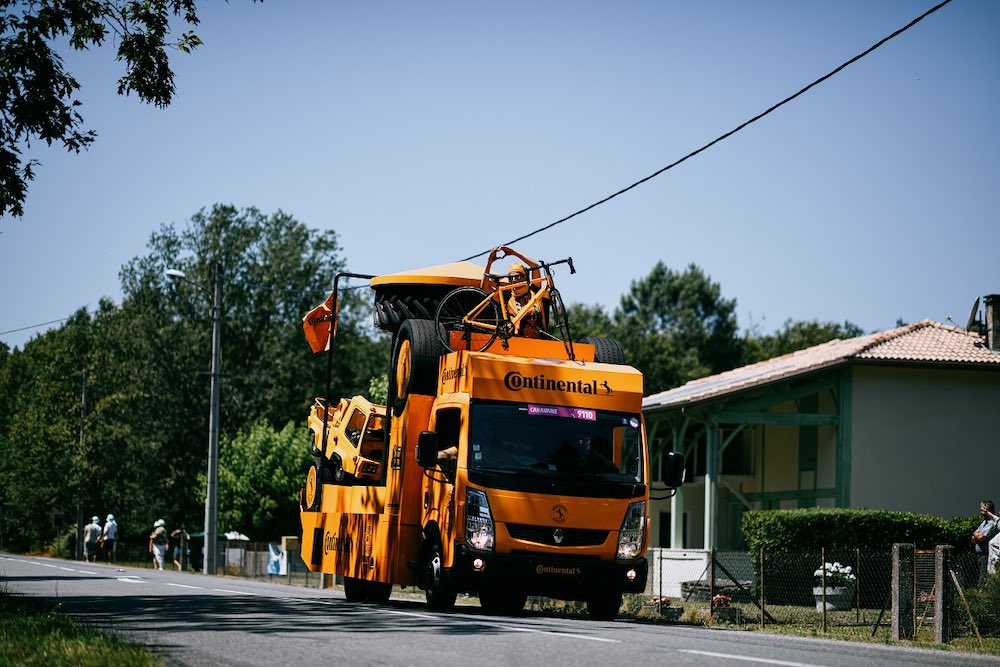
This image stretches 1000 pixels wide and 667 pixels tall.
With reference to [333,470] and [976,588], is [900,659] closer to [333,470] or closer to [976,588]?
[976,588]

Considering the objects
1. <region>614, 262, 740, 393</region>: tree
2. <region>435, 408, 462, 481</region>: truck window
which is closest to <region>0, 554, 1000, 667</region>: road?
<region>435, 408, 462, 481</region>: truck window

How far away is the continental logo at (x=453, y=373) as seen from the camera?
54.0ft

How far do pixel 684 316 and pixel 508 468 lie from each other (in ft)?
292

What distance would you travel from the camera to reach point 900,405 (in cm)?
3453

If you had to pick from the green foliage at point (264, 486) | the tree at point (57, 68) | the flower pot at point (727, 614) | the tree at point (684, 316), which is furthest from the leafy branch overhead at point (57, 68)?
the tree at point (684, 316)

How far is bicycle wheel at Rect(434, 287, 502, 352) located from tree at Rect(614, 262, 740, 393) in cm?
7731

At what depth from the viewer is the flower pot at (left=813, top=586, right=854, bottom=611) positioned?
73.5 feet

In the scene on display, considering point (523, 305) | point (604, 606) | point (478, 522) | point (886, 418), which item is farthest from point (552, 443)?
point (886, 418)

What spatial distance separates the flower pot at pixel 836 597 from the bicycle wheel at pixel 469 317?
7730 millimetres

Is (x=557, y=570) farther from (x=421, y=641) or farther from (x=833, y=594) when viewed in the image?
(x=833, y=594)

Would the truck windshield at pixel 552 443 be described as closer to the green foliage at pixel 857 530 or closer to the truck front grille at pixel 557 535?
the truck front grille at pixel 557 535

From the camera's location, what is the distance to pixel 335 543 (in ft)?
66.7

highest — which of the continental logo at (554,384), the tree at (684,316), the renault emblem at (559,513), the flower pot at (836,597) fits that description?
the tree at (684,316)

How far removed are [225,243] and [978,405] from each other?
40735 mm
